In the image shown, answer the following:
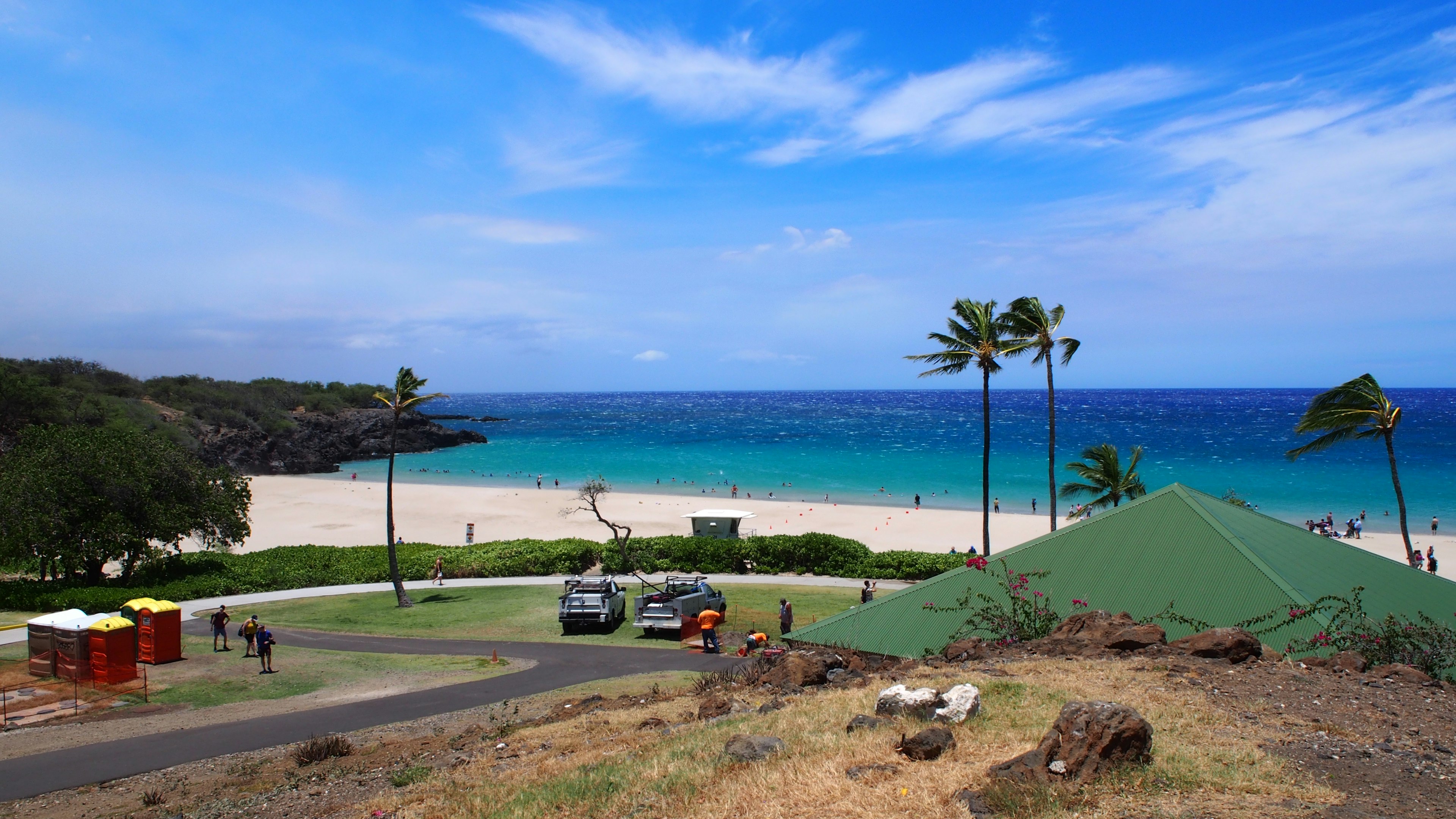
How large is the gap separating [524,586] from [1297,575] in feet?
85.3

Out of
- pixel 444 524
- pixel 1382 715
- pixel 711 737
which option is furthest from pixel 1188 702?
pixel 444 524

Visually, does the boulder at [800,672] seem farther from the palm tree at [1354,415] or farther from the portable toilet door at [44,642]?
the palm tree at [1354,415]

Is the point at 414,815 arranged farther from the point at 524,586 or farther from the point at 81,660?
the point at 524,586

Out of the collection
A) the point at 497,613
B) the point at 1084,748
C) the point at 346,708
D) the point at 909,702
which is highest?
the point at 1084,748

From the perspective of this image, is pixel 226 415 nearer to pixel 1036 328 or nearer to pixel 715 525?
pixel 715 525

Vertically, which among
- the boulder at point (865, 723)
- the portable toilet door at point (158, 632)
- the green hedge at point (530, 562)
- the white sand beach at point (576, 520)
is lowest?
the white sand beach at point (576, 520)

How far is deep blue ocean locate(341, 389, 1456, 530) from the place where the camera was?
215 ft

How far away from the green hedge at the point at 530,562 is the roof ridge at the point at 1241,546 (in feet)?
54.4

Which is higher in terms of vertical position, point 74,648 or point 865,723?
point 865,723

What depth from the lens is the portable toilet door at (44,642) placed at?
18.8m

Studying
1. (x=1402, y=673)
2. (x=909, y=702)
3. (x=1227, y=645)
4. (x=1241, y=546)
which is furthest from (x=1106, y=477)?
(x=909, y=702)

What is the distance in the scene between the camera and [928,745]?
809 centimetres

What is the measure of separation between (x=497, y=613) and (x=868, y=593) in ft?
41.2

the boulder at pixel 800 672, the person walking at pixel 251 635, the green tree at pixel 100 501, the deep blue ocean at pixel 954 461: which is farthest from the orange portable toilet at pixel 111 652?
the deep blue ocean at pixel 954 461
